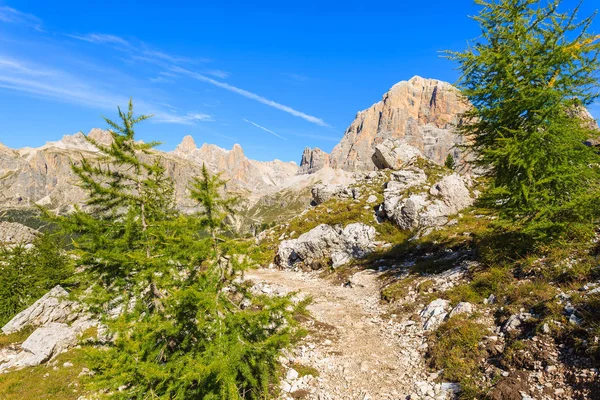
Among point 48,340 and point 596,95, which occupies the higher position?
point 596,95

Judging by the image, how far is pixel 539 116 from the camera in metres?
12.2

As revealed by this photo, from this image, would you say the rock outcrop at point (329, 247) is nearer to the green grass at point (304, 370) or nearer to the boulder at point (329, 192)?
the boulder at point (329, 192)

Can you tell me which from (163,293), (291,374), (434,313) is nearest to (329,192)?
(434,313)

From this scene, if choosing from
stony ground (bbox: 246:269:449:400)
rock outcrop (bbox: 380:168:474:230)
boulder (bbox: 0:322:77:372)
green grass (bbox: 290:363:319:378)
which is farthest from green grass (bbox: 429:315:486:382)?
boulder (bbox: 0:322:77:372)

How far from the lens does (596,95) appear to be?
38.5ft

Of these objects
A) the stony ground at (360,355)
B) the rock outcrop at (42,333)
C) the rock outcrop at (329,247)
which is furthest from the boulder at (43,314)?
the rock outcrop at (329,247)

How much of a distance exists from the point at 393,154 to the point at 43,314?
48.5 metres

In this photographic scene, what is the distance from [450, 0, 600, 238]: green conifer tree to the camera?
38.6 feet

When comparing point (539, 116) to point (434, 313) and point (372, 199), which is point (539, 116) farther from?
point (372, 199)

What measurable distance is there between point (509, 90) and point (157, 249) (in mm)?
15619

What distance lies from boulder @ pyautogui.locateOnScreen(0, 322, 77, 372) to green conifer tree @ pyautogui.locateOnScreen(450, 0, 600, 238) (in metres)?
22.3

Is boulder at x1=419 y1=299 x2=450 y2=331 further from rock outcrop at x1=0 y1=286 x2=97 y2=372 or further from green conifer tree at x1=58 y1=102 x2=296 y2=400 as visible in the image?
rock outcrop at x1=0 y1=286 x2=97 y2=372

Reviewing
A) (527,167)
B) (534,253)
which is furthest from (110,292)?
(534,253)

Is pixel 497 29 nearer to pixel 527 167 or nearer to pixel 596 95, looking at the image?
pixel 596 95
